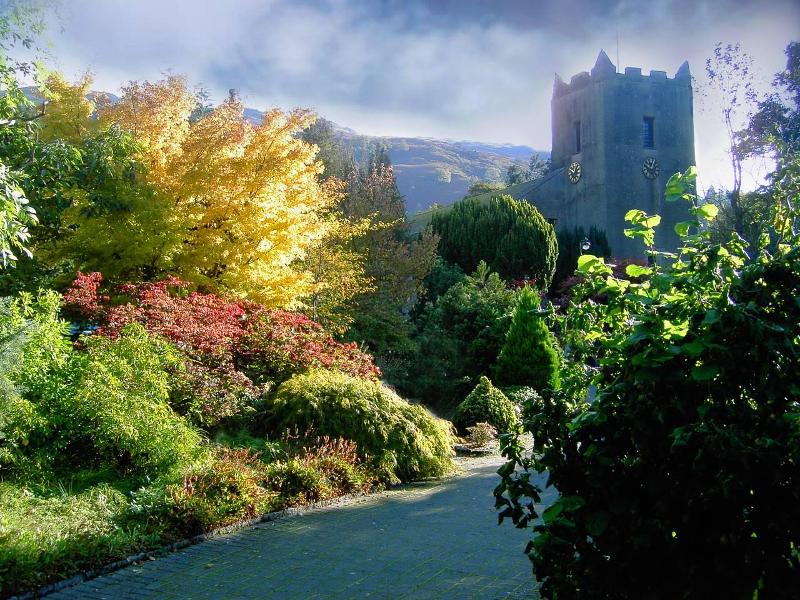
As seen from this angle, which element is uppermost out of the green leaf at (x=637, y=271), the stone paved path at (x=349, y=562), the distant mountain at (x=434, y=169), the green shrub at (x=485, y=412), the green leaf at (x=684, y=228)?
the distant mountain at (x=434, y=169)

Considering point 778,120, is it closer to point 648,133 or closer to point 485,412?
point 648,133

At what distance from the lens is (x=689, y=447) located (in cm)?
291

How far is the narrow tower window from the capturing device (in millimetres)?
40588

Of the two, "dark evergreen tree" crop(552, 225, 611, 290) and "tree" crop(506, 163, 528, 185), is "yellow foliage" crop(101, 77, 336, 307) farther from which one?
"tree" crop(506, 163, 528, 185)

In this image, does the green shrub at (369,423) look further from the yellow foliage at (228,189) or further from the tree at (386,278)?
the tree at (386,278)

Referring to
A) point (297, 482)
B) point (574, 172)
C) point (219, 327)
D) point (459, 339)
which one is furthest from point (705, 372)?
point (574, 172)

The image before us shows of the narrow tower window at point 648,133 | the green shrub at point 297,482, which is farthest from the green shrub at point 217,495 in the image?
the narrow tower window at point 648,133

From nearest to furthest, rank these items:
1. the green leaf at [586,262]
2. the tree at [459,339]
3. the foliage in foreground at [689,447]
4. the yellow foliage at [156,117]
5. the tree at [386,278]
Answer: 1. the foliage in foreground at [689,447]
2. the green leaf at [586,262]
3. the yellow foliage at [156,117]
4. the tree at [459,339]
5. the tree at [386,278]

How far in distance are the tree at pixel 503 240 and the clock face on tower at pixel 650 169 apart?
42.5 ft

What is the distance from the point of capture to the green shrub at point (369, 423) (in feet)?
29.7

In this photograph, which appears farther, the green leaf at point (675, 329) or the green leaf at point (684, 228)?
the green leaf at point (684, 228)

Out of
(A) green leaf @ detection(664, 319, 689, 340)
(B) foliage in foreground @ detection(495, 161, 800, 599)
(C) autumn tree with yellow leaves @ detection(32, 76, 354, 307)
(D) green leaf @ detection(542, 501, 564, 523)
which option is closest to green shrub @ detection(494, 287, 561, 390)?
(C) autumn tree with yellow leaves @ detection(32, 76, 354, 307)

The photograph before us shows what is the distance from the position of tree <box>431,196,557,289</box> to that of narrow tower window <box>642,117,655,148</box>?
14.0 metres

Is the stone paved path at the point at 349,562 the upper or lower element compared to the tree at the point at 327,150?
lower
